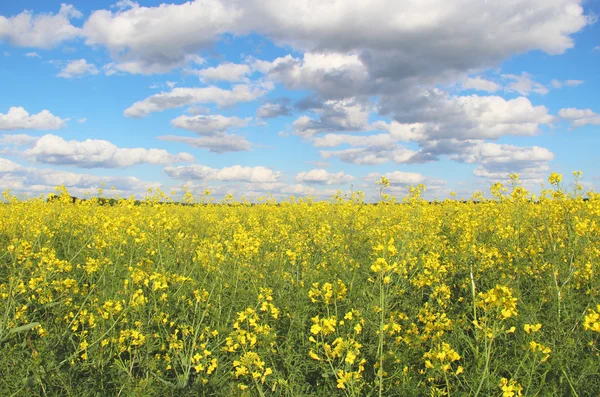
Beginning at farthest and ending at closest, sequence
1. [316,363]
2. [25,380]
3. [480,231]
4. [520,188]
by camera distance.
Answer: [480,231] → [520,188] → [316,363] → [25,380]

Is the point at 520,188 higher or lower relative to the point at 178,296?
higher

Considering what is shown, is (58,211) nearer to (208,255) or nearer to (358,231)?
(208,255)

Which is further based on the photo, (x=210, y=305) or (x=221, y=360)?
(x=210, y=305)

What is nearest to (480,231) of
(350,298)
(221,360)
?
(350,298)

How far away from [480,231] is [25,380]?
538 centimetres

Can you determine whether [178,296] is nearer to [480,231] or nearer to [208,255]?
[208,255]

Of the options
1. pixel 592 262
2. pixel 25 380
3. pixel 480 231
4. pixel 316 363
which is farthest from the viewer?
pixel 480 231

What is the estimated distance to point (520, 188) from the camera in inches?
207

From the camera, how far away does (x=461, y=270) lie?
4082mm

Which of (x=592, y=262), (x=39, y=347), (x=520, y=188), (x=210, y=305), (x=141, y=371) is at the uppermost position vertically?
(x=520, y=188)

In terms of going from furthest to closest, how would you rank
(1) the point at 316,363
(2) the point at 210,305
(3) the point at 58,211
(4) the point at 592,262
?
(3) the point at 58,211 < (4) the point at 592,262 < (2) the point at 210,305 < (1) the point at 316,363

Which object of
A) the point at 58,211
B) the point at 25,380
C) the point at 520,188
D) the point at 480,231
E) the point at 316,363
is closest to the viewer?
the point at 25,380

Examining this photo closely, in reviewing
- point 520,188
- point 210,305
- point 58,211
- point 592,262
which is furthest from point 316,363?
point 58,211

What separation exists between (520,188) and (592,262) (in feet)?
4.69
